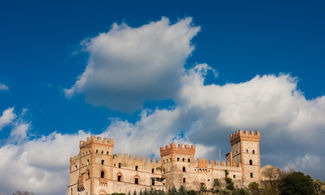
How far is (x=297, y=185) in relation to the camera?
317 feet

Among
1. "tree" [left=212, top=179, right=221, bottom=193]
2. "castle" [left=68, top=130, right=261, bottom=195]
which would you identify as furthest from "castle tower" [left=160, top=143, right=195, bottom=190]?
"tree" [left=212, top=179, right=221, bottom=193]

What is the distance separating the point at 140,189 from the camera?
3999 inches

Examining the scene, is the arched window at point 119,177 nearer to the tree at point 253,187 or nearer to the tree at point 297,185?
the tree at point 253,187

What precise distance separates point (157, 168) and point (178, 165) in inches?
187

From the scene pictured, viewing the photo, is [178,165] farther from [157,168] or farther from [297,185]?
[297,185]

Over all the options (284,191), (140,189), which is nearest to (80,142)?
(140,189)

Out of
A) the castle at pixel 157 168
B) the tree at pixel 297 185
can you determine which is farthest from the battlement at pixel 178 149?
the tree at pixel 297 185

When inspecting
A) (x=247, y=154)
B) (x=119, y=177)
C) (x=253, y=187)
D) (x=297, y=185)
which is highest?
(x=247, y=154)

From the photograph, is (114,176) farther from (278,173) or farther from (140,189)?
(278,173)

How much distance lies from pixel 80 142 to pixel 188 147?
20994mm

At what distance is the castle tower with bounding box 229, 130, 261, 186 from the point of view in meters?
109

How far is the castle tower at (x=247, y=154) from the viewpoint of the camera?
358 ft

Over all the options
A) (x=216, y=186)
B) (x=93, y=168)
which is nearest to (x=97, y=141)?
(x=93, y=168)

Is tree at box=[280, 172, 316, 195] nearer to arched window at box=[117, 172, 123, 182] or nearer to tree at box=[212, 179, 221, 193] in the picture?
tree at box=[212, 179, 221, 193]
